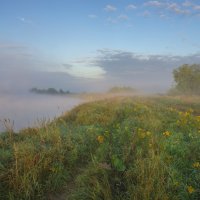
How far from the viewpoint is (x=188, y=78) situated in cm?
5447

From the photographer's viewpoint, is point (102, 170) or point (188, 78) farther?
point (188, 78)

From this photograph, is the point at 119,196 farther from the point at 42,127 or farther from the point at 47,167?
the point at 42,127

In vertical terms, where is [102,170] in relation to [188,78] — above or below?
below

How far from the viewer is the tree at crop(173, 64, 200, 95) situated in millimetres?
53906

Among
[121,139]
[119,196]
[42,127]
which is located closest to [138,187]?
[119,196]

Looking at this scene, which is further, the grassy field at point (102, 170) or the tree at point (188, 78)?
the tree at point (188, 78)

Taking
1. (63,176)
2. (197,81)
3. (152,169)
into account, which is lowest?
(63,176)

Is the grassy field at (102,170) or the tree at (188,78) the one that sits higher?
the tree at (188,78)

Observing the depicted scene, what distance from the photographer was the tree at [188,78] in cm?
5391

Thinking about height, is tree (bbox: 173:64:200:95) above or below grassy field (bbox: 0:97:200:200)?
Answer: above

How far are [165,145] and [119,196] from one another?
2516 mm

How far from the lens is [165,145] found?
6598 mm

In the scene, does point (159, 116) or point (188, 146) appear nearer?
point (188, 146)

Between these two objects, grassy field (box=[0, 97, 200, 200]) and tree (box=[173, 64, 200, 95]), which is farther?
tree (box=[173, 64, 200, 95])
